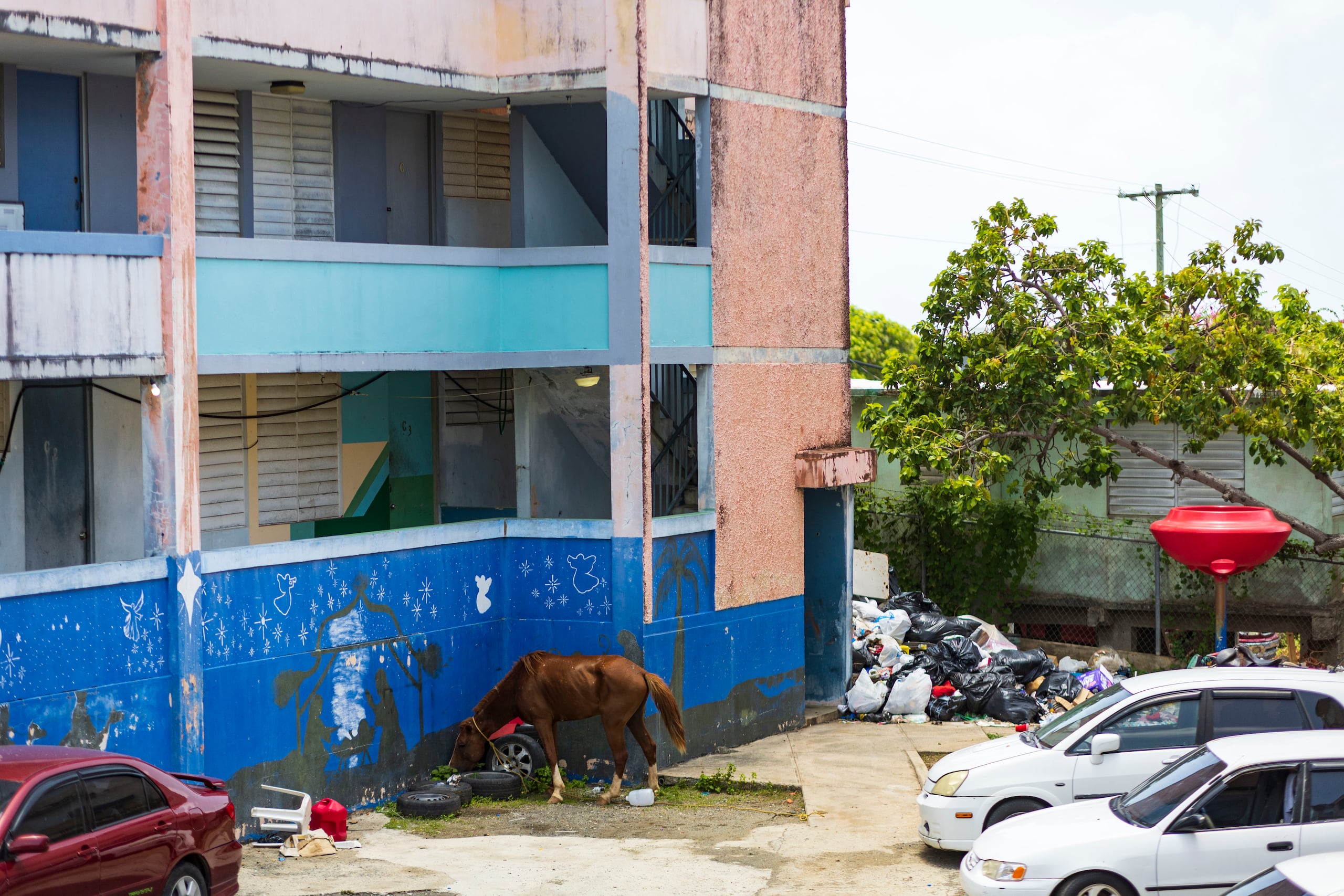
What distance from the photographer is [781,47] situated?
17734mm

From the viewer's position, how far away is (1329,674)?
1205 centimetres

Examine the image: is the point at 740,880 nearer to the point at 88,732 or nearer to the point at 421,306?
the point at 88,732

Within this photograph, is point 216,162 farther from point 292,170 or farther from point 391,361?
point 391,361

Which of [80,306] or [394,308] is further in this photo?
[394,308]

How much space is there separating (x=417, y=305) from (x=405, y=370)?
0.86 metres

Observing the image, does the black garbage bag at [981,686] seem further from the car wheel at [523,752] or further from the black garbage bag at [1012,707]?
the car wheel at [523,752]

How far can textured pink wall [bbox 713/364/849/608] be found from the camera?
16984 millimetres

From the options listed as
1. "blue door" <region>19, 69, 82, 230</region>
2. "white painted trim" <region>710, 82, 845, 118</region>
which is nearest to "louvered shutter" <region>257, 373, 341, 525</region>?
"blue door" <region>19, 69, 82, 230</region>

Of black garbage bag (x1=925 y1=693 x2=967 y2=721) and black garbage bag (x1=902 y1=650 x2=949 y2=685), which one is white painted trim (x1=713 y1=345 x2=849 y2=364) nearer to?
black garbage bag (x1=902 y1=650 x2=949 y2=685)

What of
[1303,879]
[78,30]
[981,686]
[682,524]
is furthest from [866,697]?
[78,30]

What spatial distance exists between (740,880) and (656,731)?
398 cm

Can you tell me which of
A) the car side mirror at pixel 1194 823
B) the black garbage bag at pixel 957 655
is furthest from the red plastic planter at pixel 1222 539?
the car side mirror at pixel 1194 823

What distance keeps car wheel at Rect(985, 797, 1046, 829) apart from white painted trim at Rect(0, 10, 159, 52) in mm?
9452

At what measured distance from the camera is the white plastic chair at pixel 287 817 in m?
13.2
